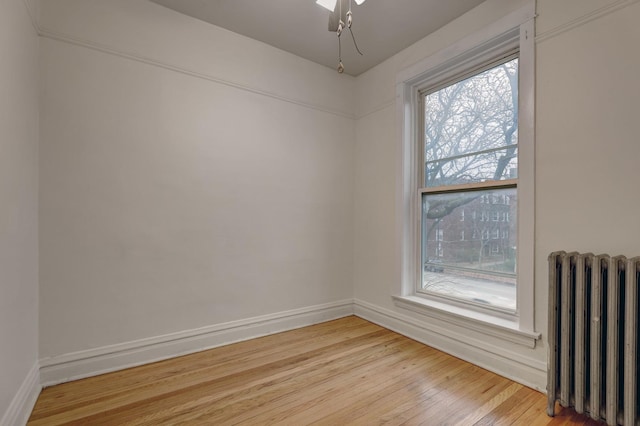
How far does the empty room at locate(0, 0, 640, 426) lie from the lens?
5.44ft

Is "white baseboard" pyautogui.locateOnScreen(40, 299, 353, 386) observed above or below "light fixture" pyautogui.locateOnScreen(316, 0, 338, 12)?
below

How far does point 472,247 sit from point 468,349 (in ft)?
2.59

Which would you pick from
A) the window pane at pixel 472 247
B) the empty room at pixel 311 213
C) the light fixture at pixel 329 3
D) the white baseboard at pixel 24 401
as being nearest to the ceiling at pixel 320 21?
the empty room at pixel 311 213

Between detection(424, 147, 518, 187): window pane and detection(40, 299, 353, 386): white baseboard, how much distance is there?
5.63 ft

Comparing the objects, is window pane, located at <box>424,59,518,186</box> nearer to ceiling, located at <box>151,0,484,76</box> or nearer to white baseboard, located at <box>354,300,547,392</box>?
ceiling, located at <box>151,0,484,76</box>

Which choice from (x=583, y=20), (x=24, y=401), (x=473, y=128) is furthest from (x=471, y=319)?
(x=24, y=401)

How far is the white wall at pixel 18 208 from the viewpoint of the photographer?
4.67ft

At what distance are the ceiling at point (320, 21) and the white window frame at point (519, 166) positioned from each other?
27 centimetres

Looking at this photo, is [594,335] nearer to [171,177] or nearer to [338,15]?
[338,15]

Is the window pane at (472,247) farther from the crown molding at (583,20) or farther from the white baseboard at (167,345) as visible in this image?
the white baseboard at (167,345)

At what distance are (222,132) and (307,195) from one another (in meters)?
1.01

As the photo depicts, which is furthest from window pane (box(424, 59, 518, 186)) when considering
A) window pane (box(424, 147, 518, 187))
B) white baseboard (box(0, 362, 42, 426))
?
white baseboard (box(0, 362, 42, 426))

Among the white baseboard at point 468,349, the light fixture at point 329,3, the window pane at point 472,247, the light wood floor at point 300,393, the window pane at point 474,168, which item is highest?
the light fixture at point 329,3

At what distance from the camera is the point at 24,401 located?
1639mm
